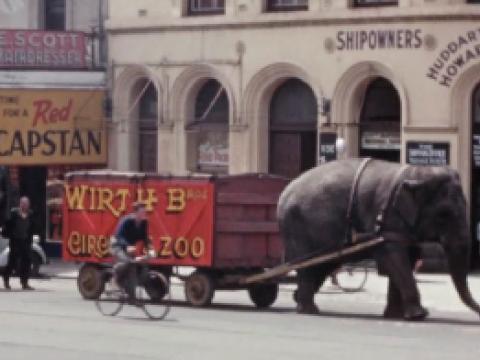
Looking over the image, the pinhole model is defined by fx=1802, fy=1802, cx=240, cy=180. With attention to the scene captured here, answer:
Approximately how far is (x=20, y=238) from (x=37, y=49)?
886 centimetres

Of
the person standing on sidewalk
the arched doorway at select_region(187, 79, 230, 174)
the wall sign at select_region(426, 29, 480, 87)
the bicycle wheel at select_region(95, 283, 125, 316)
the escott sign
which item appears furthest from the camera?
the arched doorway at select_region(187, 79, 230, 174)

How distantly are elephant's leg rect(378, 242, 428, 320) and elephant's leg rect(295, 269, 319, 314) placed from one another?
4.37 feet

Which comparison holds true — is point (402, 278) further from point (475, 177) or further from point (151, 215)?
point (475, 177)

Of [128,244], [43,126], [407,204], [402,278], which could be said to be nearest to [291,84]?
[43,126]

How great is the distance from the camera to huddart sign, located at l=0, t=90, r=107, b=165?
1625 inches

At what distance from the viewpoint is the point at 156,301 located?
2811 cm

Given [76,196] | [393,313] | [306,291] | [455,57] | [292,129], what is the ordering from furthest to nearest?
[292,129]
[455,57]
[76,196]
[306,291]
[393,313]

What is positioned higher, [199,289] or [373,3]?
[373,3]

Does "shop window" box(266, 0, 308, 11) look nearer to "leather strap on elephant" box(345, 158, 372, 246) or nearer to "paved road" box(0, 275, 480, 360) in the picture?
"paved road" box(0, 275, 480, 360)

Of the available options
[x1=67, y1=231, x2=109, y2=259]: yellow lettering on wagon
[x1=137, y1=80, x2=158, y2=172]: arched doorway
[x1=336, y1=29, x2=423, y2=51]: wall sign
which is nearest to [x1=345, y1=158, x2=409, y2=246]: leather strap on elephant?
[x1=67, y1=231, x2=109, y2=259]: yellow lettering on wagon

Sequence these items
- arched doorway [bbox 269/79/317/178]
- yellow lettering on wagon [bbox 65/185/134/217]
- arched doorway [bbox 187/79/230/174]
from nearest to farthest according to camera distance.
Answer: yellow lettering on wagon [bbox 65/185/134/217] < arched doorway [bbox 269/79/317/178] < arched doorway [bbox 187/79/230/174]

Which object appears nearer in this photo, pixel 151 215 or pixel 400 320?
pixel 400 320

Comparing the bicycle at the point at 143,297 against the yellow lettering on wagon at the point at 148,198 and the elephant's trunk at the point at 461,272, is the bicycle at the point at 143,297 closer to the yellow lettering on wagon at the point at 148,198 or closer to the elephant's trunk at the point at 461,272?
the yellow lettering on wagon at the point at 148,198

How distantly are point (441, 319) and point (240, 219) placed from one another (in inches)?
150
